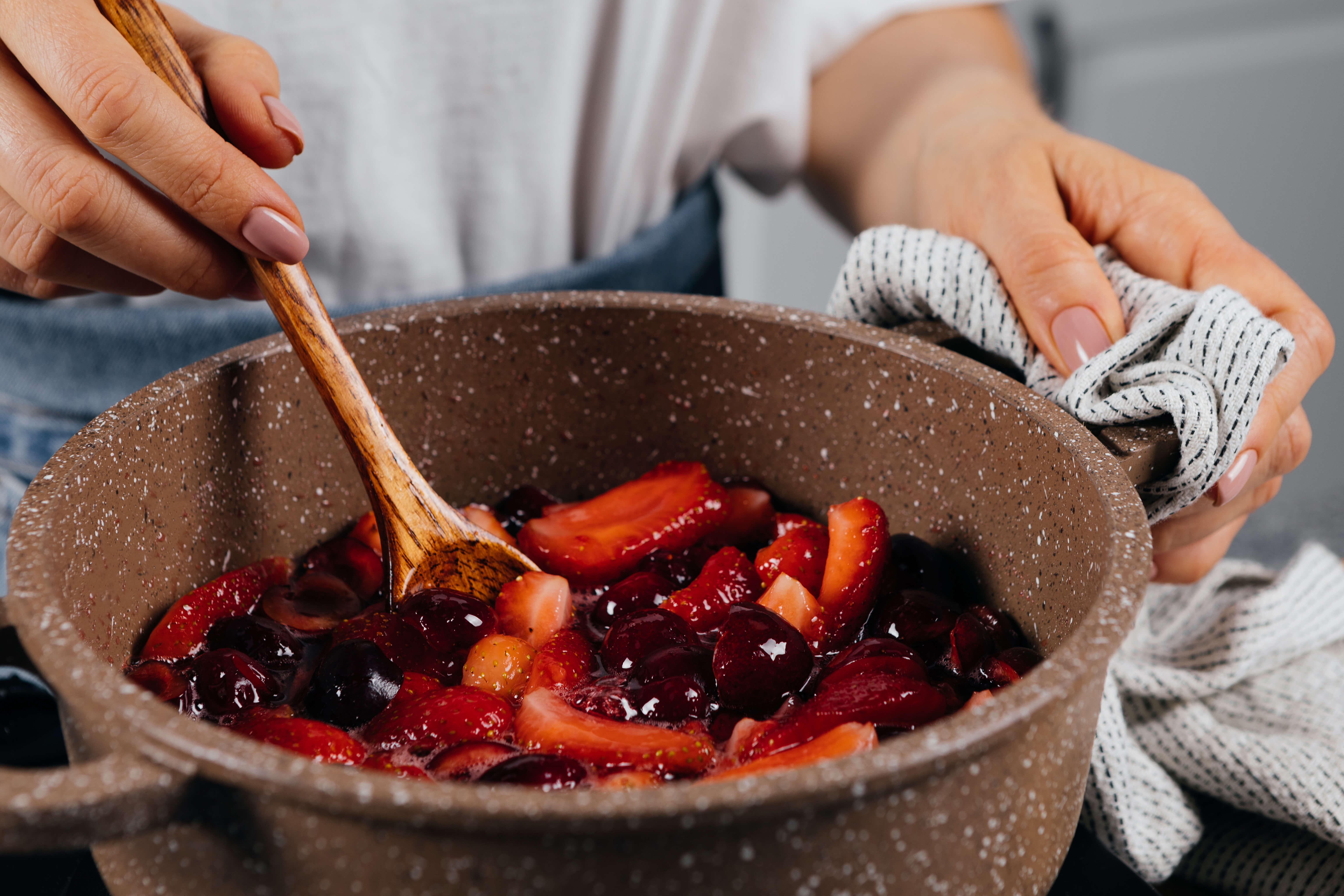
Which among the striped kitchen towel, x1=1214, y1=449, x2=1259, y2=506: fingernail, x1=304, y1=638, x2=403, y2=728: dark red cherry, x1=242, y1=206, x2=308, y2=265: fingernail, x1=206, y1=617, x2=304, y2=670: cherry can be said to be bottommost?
the striped kitchen towel

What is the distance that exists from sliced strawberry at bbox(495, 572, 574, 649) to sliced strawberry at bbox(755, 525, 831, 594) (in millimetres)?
121

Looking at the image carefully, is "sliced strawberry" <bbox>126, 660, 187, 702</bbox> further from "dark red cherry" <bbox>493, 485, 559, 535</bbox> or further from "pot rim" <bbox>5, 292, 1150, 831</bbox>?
"dark red cherry" <bbox>493, 485, 559, 535</bbox>

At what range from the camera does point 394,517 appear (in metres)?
0.63

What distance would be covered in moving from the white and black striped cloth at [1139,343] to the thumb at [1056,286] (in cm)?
1

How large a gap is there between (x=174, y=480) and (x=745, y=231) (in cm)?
222

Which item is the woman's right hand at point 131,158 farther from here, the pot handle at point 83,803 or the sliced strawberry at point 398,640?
the pot handle at point 83,803

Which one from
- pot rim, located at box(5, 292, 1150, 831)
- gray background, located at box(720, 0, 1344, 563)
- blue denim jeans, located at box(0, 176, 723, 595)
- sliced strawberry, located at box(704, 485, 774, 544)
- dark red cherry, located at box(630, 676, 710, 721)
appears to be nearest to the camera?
pot rim, located at box(5, 292, 1150, 831)

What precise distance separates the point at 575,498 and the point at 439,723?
31 centimetres

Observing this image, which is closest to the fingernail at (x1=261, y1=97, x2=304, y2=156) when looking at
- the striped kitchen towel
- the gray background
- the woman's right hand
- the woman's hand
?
the woman's right hand

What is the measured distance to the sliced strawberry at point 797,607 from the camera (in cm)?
60

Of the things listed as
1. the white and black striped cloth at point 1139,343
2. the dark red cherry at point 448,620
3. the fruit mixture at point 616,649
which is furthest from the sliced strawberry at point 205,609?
the white and black striped cloth at point 1139,343

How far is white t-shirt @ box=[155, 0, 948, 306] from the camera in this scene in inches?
36.2

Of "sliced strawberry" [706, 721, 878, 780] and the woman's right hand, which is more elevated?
the woman's right hand

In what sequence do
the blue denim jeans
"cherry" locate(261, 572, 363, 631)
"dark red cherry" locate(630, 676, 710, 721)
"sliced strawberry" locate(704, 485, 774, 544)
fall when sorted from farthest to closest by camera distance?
the blue denim jeans
"sliced strawberry" locate(704, 485, 774, 544)
"cherry" locate(261, 572, 363, 631)
"dark red cherry" locate(630, 676, 710, 721)
